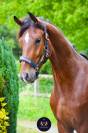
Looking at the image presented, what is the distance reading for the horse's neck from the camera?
5.52 m

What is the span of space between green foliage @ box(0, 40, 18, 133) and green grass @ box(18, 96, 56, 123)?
3.36 meters

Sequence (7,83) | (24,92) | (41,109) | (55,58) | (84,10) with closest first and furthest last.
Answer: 1. (55,58)
2. (7,83)
3. (84,10)
4. (41,109)
5. (24,92)

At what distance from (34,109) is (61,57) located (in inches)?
262

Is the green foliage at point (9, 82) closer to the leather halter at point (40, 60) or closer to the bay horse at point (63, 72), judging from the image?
the bay horse at point (63, 72)

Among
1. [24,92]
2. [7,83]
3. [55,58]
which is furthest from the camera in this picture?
[24,92]

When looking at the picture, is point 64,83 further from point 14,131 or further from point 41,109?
point 41,109

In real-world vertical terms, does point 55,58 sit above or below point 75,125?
above

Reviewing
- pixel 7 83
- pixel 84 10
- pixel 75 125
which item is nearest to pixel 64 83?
pixel 75 125

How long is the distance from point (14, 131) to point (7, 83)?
749 mm

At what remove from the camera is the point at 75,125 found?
566 cm

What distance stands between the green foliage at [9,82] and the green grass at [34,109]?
3358mm

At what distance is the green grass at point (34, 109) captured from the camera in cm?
1096

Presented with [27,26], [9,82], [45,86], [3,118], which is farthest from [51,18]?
Result: [27,26]

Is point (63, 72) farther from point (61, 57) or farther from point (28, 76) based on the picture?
point (28, 76)
